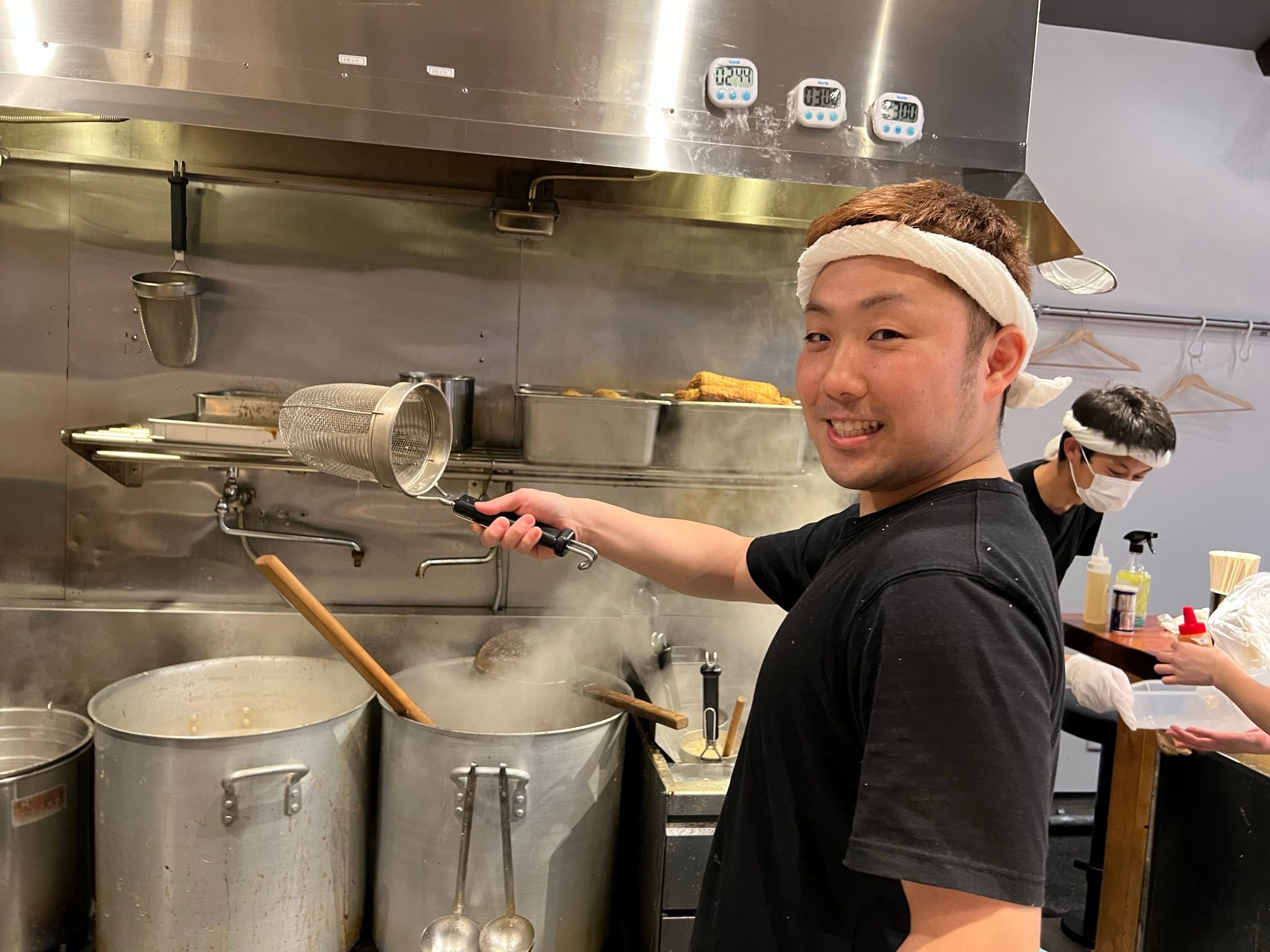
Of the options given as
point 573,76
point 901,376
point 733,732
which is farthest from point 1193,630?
point 573,76

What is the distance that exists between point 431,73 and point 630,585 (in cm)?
131

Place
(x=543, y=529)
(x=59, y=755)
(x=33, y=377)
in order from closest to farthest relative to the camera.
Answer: (x=543, y=529)
(x=59, y=755)
(x=33, y=377)

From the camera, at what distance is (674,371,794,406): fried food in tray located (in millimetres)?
2172

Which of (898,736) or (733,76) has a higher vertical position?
(733,76)

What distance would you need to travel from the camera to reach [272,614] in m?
2.23

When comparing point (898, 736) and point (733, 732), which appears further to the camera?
point (733, 732)

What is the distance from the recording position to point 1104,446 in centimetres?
229

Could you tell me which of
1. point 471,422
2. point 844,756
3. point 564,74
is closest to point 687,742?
point 471,422

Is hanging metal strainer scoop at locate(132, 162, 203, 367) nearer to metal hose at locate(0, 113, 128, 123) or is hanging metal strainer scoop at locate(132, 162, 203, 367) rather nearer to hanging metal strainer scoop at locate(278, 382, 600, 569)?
metal hose at locate(0, 113, 128, 123)

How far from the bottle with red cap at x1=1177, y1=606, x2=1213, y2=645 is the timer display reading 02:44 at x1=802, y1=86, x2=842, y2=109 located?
147 cm

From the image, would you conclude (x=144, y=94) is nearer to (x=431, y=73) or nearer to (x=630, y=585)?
(x=431, y=73)

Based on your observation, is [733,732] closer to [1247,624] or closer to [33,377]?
[1247,624]

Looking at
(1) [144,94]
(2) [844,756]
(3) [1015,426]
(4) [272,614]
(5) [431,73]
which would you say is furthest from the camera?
(3) [1015,426]

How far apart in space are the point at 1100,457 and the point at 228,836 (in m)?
2.25
